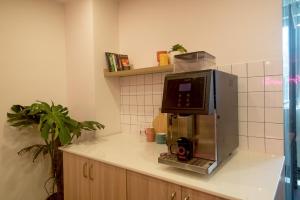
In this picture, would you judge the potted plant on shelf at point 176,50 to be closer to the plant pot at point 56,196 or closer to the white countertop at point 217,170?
the white countertop at point 217,170

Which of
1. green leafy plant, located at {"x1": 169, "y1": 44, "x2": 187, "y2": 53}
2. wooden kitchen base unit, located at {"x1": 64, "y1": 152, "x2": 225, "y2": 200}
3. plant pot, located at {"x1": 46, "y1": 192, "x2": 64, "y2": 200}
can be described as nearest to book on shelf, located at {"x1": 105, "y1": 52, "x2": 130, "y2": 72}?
green leafy plant, located at {"x1": 169, "y1": 44, "x2": 187, "y2": 53}

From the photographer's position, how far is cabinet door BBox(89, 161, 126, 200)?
51.2 inches

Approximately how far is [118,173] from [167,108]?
0.57 m

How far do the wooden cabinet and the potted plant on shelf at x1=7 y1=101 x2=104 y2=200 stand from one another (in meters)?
0.19

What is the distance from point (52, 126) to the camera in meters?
1.60

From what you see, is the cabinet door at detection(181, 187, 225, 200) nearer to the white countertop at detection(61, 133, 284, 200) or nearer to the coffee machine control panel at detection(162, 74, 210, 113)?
the white countertop at detection(61, 133, 284, 200)

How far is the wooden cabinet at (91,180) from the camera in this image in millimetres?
1322

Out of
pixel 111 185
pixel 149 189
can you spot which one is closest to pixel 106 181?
pixel 111 185

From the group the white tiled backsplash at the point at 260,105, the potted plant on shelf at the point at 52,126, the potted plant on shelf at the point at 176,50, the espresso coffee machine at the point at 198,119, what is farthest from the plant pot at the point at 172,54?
the potted plant on shelf at the point at 52,126

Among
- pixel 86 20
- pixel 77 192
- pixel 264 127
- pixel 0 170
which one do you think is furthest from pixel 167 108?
pixel 0 170

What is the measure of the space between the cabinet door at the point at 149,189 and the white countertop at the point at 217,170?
0.04m

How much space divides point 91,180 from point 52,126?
1.74 ft

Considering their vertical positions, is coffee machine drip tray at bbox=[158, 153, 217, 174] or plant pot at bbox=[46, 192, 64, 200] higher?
coffee machine drip tray at bbox=[158, 153, 217, 174]

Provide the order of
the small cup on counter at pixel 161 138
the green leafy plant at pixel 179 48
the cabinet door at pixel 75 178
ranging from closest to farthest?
the cabinet door at pixel 75 178, the green leafy plant at pixel 179 48, the small cup on counter at pixel 161 138
